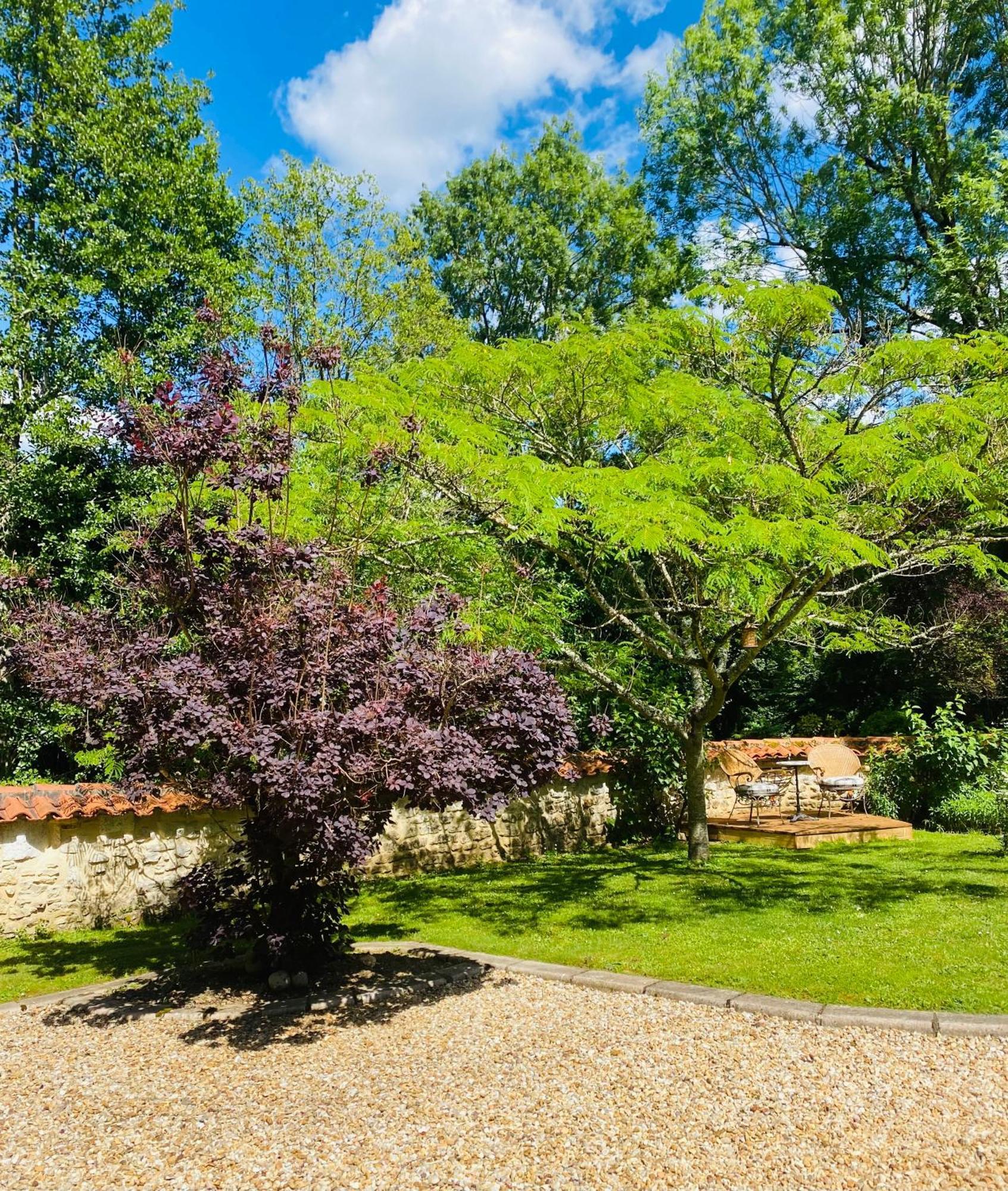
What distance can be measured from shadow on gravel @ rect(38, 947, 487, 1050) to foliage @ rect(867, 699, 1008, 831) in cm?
960

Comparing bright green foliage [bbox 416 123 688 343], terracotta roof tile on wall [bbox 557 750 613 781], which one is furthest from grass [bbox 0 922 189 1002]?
bright green foliage [bbox 416 123 688 343]

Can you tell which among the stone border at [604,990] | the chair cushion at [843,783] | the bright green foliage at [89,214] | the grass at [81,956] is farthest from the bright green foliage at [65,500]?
the chair cushion at [843,783]

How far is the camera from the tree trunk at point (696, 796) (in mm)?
10367

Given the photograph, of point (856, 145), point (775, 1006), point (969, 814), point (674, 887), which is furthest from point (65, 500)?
point (856, 145)

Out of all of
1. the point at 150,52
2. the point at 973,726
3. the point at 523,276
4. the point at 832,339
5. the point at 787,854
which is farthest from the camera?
the point at 523,276

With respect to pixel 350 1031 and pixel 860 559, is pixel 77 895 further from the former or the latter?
pixel 860 559

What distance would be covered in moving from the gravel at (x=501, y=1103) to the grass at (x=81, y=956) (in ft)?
3.21

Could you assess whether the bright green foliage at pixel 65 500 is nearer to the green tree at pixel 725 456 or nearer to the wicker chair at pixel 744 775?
the green tree at pixel 725 456

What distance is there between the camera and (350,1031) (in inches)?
206

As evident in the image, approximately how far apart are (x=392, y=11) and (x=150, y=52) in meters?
8.86

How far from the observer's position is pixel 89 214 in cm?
1572

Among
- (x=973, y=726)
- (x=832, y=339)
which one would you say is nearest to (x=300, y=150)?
(x=832, y=339)

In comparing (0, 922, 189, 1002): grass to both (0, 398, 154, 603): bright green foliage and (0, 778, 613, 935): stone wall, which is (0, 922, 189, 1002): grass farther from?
(0, 398, 154, 603): bright green foliage

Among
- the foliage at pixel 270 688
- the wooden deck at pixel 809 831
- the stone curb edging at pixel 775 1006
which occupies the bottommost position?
the stone curb edging at pixel 775 1006
